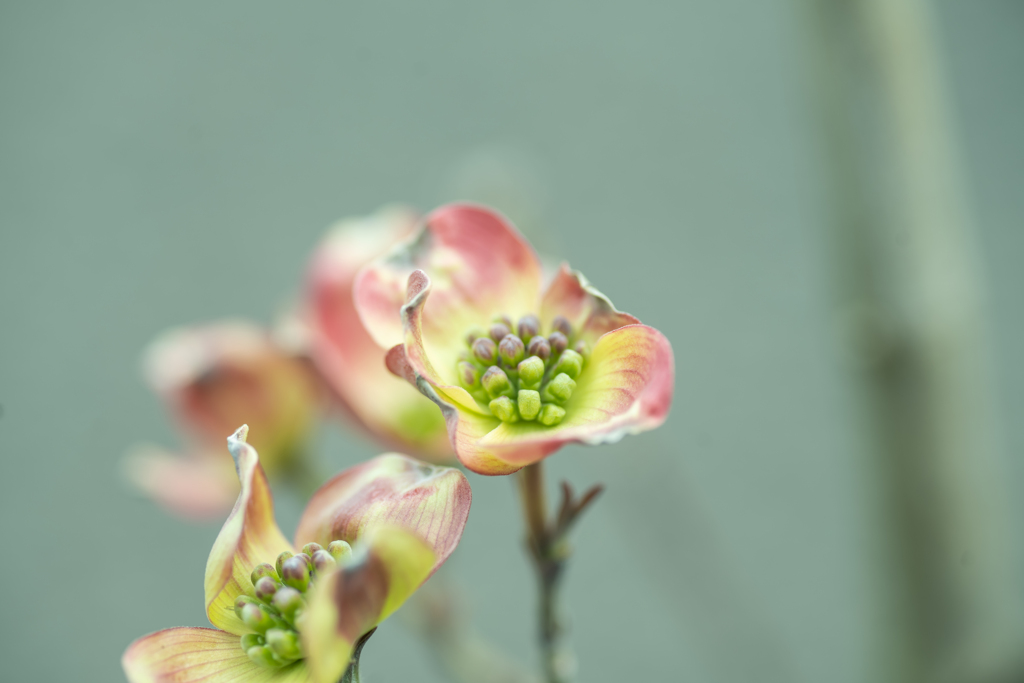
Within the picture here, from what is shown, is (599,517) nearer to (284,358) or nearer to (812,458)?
(812,458)

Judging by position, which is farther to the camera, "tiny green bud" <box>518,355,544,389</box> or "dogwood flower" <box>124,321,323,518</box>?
"dogwood flower" <box>124,321,323,518</box>

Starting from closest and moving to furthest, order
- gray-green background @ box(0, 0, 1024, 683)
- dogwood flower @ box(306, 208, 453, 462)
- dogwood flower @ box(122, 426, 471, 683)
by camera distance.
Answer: dogwood flower @ box(122, 426, 471, 683) < dogwood flower @ box(306, 208, 453, 462) < gray-green background @ box(0, 0, 1024, 683)

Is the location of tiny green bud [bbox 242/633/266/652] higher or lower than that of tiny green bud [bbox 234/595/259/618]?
lower

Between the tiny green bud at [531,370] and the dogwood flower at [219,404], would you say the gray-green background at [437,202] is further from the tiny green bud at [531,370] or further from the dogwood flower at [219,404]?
the tiny green bud at [531,370]

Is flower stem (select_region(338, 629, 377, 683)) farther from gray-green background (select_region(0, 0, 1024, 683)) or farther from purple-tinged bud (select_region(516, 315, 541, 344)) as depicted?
gray-green background (select_region(0, 0, 1024, 683))

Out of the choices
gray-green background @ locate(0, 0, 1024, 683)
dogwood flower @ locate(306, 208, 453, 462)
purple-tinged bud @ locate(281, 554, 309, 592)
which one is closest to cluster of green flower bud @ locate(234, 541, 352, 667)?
purple-tinged bud @ locate(281, 554, 309, 592)

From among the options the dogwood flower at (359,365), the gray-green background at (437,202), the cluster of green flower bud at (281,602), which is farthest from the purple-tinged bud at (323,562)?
the gray-green background at (437,202)

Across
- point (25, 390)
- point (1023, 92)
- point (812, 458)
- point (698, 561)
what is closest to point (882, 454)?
point (698, 561)

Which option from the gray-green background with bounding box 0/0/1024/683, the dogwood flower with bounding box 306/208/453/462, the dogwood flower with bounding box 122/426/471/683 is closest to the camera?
the dogwood flower with bounding box 122/426/471/683

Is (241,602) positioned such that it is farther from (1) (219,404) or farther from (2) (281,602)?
(1) (219,404)
